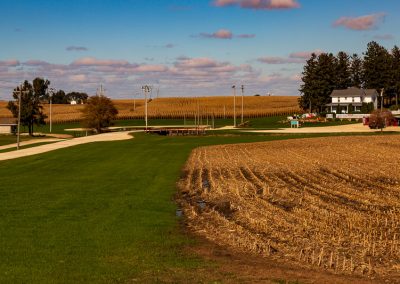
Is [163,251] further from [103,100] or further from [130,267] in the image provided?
[103,100]

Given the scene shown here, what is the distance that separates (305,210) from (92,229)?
8755mm

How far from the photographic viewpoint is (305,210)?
76.0 ft

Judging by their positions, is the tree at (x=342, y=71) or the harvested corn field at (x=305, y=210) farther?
the tree at (x=342, y=71)

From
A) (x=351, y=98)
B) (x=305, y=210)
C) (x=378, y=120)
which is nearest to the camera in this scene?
(x=305, y=210)

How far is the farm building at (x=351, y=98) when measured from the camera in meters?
168

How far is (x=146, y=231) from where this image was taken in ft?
65.4

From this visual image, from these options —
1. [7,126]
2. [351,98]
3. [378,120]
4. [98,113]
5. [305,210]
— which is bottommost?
[305,210]

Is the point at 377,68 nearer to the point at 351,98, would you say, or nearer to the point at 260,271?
the point at 351,98

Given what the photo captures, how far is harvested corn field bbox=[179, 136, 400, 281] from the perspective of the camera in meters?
16.0

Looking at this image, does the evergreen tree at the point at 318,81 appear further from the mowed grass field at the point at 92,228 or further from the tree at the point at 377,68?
the mowed grass field at the point at 92,228

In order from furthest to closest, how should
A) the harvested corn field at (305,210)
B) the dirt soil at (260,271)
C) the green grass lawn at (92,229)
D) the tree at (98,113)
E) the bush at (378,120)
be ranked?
the tree at (98,113) < the bush at (378,120) < the harvested corn field at (305,210) < the green grass lawn at (92,229) < the dirt soil at (260,271)

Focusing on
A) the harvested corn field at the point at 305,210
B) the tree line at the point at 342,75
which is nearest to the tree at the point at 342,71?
the tree line at the point at 342,75

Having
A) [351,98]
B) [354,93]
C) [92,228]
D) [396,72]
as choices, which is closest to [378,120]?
[351,98]

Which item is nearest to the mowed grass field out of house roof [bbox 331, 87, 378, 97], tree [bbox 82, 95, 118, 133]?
tree [bbox 82, 95, 118, 133]
